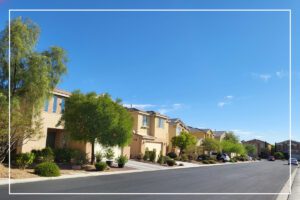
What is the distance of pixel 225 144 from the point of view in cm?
8638

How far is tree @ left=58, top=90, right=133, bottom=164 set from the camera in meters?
27.7

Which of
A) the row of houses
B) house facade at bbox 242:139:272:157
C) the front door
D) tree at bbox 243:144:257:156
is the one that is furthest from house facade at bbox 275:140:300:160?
the front door

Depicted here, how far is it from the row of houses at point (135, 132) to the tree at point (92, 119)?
7.20 ft

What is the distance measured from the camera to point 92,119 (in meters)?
27.6

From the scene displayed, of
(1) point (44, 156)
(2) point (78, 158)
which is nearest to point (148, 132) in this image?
(2) point (78, 158)

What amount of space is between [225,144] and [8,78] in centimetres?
7141

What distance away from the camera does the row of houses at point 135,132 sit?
3044cm

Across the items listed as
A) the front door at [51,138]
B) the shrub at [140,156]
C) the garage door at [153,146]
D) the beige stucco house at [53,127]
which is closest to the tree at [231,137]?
the garage door at [153,146]

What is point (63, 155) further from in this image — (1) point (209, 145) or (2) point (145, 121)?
(1) point (209, 145)

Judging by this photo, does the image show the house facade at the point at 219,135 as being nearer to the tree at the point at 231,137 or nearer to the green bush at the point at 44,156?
the tree at the point at 231,137

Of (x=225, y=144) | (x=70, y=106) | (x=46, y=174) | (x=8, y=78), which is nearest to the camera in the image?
(x=46, y=174)

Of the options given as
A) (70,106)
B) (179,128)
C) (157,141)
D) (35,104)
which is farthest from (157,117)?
(35,104)

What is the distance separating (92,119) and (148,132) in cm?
2432

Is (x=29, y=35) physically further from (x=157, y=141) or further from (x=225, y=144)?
(x=225, y=144)
